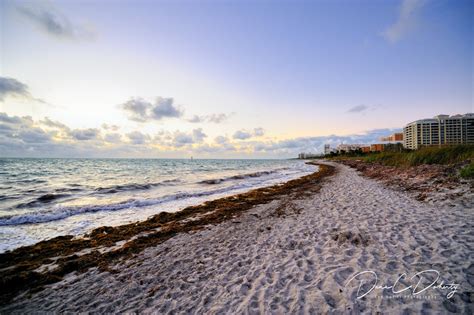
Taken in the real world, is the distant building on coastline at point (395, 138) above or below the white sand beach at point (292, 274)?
above

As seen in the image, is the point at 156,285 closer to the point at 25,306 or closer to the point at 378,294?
the point at 25,306

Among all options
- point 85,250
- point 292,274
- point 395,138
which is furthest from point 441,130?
point 85,250

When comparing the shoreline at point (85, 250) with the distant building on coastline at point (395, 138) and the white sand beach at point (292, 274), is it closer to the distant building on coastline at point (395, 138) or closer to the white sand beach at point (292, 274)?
the white sand beach at point (292, 274)

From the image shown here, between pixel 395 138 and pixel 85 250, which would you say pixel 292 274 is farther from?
pixel 395 138

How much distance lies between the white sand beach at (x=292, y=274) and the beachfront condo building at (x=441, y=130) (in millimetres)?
89496

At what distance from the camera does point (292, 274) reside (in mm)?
3975

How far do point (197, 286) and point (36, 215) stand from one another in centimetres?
1037

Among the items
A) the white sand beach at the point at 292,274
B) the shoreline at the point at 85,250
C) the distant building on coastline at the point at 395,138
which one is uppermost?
the distant building on coastline at the point at 395,138

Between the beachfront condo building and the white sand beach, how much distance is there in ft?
294

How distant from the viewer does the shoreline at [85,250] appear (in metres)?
4.52

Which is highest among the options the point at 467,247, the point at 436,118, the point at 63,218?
the point at 436,118

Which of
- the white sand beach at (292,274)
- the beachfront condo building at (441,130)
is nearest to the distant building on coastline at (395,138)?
the beachfront condo building at (441,130)

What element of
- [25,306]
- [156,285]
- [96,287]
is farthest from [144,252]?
[25,306]

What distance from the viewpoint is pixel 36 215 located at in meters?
9.35
